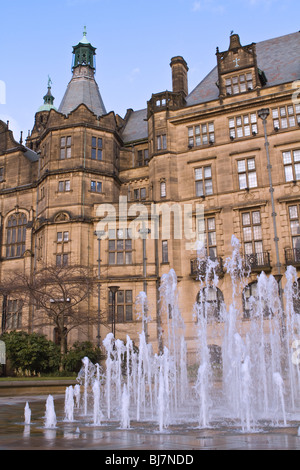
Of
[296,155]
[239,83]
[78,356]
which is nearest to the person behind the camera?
[78,356]

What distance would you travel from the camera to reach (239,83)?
34.5m

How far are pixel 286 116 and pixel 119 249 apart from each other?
15362 millimetres

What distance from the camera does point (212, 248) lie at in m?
32.2

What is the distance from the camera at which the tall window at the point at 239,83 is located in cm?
3416

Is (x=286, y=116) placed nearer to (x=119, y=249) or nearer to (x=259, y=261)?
(x=259, y=261)

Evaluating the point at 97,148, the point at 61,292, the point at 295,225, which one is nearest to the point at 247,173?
the point at 295,225

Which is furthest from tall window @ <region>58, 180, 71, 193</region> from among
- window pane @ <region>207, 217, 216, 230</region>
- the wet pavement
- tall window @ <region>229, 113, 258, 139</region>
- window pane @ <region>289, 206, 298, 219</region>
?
the wet pavement

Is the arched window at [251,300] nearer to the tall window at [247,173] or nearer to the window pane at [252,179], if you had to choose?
the window pane at [252,179]

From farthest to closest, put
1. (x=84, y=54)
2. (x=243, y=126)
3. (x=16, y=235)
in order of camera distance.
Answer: (x=84, y=54) < (x=16, y=235) < (x=243, y=126)

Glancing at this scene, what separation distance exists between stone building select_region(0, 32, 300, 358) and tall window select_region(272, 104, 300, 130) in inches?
2.8

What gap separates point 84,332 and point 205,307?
8.66 m

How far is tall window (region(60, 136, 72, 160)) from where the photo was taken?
37.2 metres
